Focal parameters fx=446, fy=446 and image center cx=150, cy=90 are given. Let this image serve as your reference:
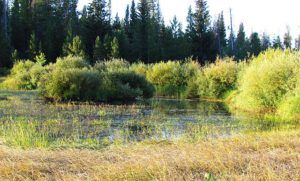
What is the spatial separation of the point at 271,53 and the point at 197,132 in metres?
12.6

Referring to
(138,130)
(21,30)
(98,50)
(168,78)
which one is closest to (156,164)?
(138,130)

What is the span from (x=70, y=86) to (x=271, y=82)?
11.0 meters

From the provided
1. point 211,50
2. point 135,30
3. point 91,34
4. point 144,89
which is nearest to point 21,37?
point 91,34

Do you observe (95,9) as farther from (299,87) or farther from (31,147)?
(31,147)

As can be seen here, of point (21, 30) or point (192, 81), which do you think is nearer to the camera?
point (192, 81)

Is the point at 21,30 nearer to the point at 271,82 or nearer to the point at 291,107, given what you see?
the point at 271,82

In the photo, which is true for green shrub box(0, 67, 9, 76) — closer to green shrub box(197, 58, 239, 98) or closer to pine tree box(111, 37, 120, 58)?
pine tree box(111, 37, 120, 58)

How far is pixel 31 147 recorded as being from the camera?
9.52 m

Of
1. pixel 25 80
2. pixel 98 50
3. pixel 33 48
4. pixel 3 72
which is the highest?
pixel 33 48

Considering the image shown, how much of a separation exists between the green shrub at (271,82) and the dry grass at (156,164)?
974cm

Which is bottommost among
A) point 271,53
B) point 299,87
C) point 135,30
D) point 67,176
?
point 67,176

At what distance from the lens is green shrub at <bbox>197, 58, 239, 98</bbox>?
27547 millimetres

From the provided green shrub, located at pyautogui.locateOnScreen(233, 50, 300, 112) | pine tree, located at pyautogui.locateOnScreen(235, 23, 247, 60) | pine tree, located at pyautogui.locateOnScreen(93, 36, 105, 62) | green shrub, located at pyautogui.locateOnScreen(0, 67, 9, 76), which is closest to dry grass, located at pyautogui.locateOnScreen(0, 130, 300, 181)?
green shrub, located at pyautogui.locateOnScreen(233, 50, 300, 112)

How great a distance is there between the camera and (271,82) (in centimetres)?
1833
